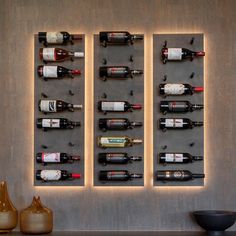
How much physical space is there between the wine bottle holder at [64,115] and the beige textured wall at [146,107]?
51 mm

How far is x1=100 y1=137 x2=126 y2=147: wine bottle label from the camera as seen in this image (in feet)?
13.4

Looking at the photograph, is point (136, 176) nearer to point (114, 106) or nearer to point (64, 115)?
point (114, 106)

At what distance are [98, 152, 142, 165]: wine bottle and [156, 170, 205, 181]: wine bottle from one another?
199mm

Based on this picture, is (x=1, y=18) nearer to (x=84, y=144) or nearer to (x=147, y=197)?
(x=84, y=144)

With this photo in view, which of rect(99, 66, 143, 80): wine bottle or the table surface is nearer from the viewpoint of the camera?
the table surface

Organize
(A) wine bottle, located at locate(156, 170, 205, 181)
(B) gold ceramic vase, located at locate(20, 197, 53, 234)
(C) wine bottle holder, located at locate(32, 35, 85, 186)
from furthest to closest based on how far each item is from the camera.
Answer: (C) wine bottle holder, located at locate(32, 35, 85, 186)
(A) wine bottle, located at locate(156, 170, 205, 181)
(B) gold ceramic vase, located at locate(20, 197, 53, 234)

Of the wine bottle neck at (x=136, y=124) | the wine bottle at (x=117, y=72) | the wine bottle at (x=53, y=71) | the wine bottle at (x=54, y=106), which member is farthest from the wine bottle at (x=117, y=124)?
the wine bottle at (x=53, y=71)

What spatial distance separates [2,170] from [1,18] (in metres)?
1.17

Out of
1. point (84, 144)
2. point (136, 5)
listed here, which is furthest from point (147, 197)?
point (136, 5)

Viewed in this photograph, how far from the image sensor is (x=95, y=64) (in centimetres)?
418

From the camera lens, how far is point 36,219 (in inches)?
154

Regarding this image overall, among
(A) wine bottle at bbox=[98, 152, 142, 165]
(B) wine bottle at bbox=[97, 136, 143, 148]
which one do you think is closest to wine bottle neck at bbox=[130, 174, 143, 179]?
(A) wine bottle at bbox=[98, 152, 142, 165]

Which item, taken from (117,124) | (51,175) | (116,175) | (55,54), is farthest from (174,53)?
(51,175)

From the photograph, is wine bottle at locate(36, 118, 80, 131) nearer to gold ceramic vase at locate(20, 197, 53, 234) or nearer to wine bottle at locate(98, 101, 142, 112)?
wine bottle at locate(98, 101, 142, 112)
